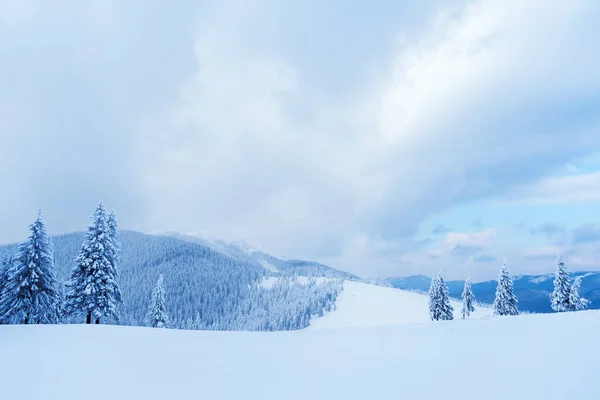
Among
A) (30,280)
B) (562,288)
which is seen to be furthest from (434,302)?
(30,280)

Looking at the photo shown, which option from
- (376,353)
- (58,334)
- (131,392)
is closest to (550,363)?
(376,353)

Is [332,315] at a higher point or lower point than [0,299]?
lower

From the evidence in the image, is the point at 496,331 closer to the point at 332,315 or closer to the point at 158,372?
the point at 158,372

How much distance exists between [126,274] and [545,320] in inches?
8507

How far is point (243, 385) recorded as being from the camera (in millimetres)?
8648

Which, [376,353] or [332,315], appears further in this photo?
[332,315]

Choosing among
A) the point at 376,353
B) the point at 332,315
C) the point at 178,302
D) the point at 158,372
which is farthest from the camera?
the point at 178,302

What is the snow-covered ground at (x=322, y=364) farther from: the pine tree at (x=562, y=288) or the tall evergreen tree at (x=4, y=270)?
the pine tree at (x=562, y=288)

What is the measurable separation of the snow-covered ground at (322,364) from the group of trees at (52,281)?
19.7 m

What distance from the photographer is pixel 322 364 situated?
10.3m

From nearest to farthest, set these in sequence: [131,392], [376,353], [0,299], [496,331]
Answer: [131,392]
[376,353]
[496,331]
[0,299]

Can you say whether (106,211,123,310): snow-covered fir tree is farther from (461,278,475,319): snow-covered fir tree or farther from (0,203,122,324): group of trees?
(461,278,475,319): snow-covered fir tree

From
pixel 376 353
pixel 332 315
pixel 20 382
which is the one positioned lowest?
pixel 332 315

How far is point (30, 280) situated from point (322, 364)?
36304 mm
